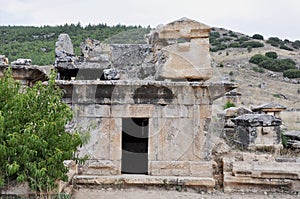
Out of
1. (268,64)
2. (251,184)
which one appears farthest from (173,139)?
(268,64)

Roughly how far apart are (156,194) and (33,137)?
2736 millimetres

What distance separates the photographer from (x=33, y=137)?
4.08 m

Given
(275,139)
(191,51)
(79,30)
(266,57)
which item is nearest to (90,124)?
(191,51)

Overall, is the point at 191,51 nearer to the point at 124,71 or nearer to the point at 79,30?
the point at 124,71

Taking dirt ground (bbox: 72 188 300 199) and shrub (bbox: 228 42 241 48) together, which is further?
shrub (bbox: 228 42 241 48)

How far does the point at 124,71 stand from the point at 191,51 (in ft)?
5.68

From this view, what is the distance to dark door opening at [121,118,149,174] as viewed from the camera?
7644 mm

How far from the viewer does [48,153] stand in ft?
14.2

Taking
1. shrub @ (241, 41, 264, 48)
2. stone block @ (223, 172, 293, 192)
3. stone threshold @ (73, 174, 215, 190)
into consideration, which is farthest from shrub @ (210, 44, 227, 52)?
stone threshold @ (73, 174, 215, 190)

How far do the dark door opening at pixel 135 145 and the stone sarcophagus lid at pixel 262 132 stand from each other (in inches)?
130

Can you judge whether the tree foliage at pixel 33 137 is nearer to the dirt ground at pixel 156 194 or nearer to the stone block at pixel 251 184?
the dirt ground at pixel 156 194

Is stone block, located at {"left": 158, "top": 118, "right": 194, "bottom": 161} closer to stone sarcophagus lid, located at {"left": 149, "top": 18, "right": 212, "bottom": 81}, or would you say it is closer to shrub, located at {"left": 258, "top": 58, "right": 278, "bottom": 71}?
stone sarcophagus lid, located at {"left": 149, "top": 18, "right": 212, "bottom": 81}

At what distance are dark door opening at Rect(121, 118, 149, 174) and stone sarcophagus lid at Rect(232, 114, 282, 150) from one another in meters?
3.31

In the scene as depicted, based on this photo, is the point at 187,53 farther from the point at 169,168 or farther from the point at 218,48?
the point at 218,48
